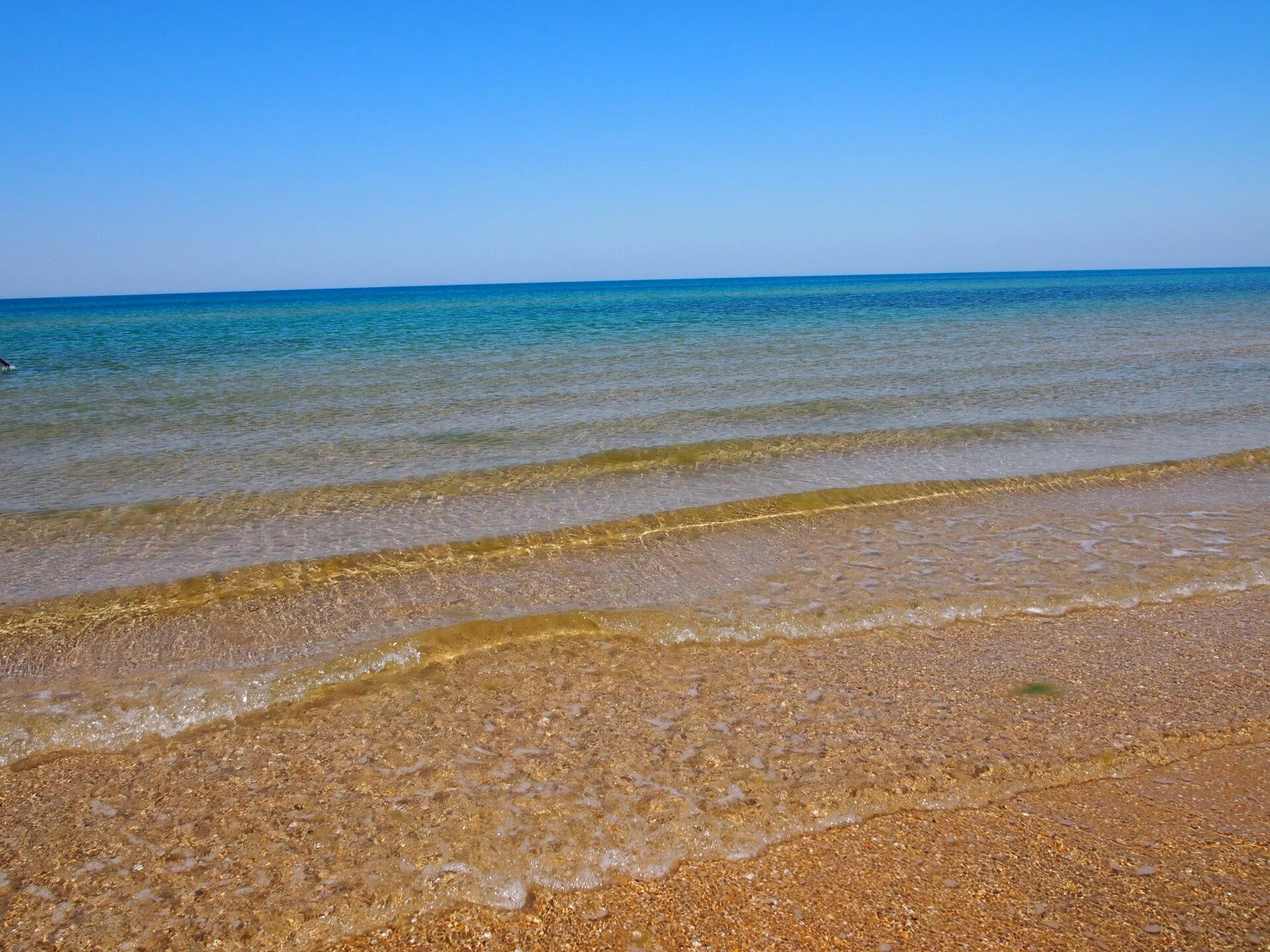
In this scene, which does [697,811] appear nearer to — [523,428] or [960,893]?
[960,893]

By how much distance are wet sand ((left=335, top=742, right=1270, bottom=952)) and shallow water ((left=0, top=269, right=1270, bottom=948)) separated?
0.14 metres

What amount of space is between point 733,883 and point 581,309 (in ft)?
181

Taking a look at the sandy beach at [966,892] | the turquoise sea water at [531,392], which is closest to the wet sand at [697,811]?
the sandy beach at [966,892]

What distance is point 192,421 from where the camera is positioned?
43.6 feet

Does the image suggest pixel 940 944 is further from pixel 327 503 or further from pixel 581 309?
pixel 581 309

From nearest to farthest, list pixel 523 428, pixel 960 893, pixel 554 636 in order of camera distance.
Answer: pixel 960 893
pixel 554 636
pixel 523 428

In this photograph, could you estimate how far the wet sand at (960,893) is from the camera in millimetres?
2754

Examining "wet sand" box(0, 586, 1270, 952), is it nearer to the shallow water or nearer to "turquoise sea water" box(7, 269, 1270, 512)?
the shallow water

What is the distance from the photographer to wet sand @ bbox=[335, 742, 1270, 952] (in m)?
2.75

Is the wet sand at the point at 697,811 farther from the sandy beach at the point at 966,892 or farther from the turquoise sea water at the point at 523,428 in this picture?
the turquoise sea water at the point at 523,428

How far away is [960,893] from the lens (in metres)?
2.95

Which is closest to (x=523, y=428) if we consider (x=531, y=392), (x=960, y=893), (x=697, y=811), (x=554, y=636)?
(x=531, y=392)

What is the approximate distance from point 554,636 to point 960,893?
311cm

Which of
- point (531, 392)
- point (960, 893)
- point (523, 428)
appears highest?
point (531, 392)
